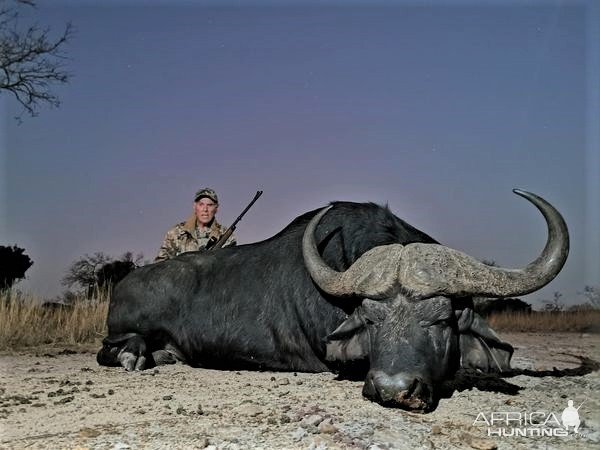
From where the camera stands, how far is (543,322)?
34.3 ft

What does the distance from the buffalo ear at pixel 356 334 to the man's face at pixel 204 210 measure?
4.27 metres

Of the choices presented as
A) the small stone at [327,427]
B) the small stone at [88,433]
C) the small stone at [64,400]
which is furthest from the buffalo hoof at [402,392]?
the small stone at [64,400]

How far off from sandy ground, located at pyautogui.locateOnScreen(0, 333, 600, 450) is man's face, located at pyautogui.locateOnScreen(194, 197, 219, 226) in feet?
9.45

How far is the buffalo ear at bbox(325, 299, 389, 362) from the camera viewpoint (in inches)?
163

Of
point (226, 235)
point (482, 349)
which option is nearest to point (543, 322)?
point (226, 235)

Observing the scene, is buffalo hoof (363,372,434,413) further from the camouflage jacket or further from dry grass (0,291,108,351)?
dry grass (0,291,108,351)

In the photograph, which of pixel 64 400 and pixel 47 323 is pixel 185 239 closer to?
pixel 47 323

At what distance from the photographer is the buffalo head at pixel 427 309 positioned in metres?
3.84

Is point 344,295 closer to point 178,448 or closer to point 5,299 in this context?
point 178,448

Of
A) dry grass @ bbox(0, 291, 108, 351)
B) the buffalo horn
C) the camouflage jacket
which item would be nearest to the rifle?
the camouflage jacket

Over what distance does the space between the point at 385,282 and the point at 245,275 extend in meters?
2.16

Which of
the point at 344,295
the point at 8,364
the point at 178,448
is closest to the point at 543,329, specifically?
the point at 344,295

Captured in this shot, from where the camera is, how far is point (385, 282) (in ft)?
13.4

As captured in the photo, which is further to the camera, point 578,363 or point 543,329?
point 543,329
